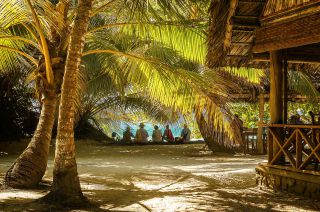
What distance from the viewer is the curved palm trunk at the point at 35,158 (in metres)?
6.97

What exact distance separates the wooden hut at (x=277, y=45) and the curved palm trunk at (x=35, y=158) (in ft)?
10.2

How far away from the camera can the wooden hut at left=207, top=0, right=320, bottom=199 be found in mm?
6531

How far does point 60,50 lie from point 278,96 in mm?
4017

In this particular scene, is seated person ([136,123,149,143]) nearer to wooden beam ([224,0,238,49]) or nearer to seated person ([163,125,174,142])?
seated person ([163,125,174,142])

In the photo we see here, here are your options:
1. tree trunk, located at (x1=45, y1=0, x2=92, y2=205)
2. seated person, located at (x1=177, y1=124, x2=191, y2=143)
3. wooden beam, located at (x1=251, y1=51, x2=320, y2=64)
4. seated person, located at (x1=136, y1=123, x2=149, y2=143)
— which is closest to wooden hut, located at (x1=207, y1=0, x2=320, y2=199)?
wooden beam, located at (x1=251, y1=51, x2=320, y2=64)

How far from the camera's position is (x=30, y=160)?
706 centimetres

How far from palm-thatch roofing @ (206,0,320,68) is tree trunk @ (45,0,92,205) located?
2451 mm

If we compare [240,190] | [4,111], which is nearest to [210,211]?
[240,190]

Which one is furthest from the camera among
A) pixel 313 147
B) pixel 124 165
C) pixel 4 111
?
pixel 4 111

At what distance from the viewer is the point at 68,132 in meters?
5.84

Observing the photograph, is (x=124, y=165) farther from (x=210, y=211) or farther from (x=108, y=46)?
(x=210, y=211)

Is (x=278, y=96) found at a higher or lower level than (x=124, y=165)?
higher

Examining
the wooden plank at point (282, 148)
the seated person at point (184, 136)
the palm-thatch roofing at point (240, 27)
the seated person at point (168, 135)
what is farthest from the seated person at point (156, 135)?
the wooden plank at point (282, 148)

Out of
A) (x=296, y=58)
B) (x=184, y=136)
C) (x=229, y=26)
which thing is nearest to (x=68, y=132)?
(x=229, y=26)
